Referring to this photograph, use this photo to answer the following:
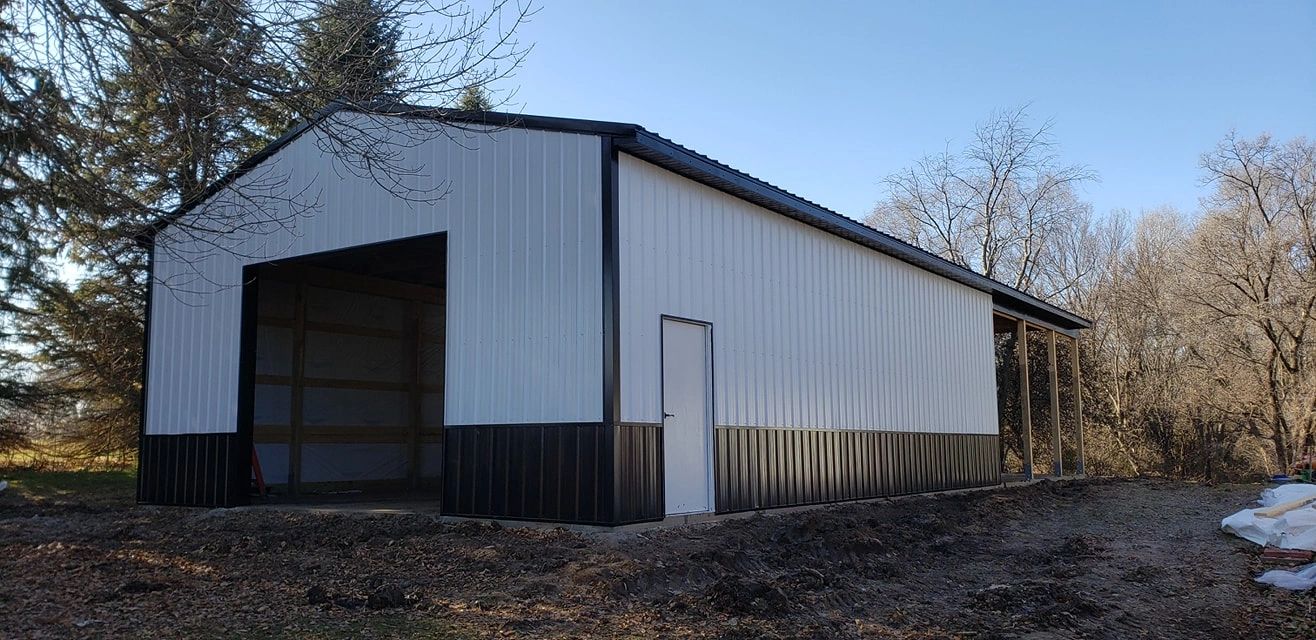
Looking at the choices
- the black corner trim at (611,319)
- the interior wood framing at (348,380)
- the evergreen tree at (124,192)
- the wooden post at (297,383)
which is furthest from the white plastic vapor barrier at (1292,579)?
the wooden post at (297,383)

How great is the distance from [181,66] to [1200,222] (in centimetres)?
2518

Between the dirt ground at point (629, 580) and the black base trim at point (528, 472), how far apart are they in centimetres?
44

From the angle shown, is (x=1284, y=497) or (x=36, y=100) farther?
(x=1284, y=497)

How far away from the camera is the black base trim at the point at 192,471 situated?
11.7m

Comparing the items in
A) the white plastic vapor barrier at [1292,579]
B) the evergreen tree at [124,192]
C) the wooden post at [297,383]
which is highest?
the evergreen tree at [124,192]

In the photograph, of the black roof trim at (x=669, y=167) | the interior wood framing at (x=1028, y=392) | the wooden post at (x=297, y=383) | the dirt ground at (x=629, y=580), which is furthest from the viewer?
the interior wood framing at (x=1028, y=392)

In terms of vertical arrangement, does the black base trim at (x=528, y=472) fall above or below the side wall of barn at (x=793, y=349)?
below

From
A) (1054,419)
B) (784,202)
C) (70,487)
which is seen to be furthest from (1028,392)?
(70,487)

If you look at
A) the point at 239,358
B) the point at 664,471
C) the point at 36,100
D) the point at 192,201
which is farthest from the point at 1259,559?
the point at 192,201

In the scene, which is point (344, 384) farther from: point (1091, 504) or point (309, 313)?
point (1091, 504)

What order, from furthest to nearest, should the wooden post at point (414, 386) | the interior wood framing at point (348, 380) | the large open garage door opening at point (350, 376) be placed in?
the wooden post at point (414, 386) < the interior wood framing at point (348, 380) < the large open garage door opening at point (350, 376)

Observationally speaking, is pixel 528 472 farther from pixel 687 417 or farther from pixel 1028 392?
pixel 1028 392

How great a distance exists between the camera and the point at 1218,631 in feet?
19.0

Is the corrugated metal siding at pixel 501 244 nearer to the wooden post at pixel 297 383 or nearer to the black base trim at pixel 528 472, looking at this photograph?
the black base trim at pixel 528 472
